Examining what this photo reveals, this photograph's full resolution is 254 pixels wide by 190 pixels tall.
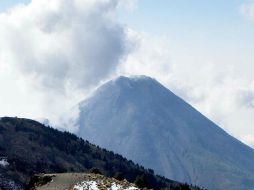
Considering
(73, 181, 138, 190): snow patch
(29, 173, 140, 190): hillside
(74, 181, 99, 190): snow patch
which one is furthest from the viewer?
(29, 173, 140, 190): hillside

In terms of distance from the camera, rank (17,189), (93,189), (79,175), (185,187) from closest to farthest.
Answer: (93,189)
(79,175)
(185,187)
(17,189)

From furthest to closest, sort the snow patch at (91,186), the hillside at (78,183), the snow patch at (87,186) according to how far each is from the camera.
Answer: the hillside at (78,183) < the snow patch at (87,186) < the snow patch at (91,186)

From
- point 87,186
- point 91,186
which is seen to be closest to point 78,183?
point 87,186

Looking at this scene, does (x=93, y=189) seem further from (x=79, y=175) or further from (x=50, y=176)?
(x=50, y=176)

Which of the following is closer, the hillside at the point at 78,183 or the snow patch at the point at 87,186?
the snow patch at the point at 87,186

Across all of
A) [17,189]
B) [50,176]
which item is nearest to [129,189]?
[50,176]

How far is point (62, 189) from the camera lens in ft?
209

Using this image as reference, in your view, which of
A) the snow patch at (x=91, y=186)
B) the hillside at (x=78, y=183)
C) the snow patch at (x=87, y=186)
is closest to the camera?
the snow patch at (x=91, y=186)

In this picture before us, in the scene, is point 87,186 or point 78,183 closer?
point 87,186

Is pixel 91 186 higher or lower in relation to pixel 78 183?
lower

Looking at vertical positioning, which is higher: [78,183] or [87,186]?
[78,183]

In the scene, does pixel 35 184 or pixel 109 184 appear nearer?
pixel 109 184

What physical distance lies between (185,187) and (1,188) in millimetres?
44719

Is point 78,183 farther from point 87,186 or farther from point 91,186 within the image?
point 91,186
